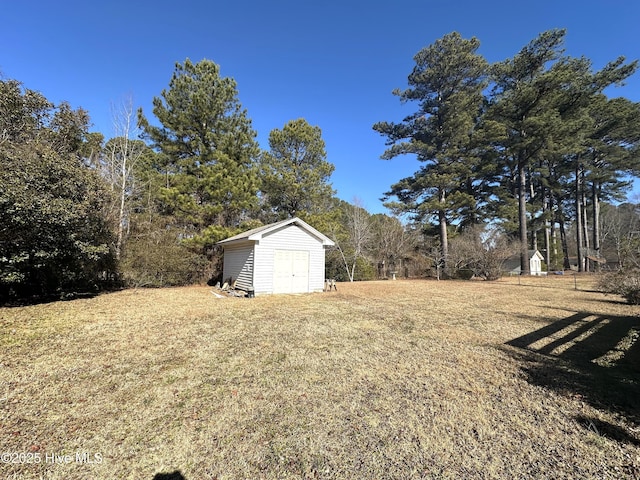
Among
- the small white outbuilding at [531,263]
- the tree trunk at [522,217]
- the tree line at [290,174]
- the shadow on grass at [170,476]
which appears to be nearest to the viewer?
the shadow on grass at [170,476]

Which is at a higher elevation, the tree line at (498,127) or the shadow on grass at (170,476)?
the tree line at (498,127)

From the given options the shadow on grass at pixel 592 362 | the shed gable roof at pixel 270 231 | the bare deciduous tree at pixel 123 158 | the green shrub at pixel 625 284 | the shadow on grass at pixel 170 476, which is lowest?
the shadow on grass at pixel 170 476

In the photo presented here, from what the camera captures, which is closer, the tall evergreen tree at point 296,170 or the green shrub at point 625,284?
the green shrub at point 625,284

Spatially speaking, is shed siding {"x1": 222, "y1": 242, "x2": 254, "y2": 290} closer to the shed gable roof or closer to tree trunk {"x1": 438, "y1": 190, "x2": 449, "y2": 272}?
the shed gable roof

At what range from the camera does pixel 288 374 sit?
12.1 ft

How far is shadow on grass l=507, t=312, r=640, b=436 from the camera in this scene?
291 cm

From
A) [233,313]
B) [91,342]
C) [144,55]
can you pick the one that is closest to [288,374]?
[91,342]

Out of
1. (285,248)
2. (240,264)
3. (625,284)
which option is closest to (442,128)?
(625,284)

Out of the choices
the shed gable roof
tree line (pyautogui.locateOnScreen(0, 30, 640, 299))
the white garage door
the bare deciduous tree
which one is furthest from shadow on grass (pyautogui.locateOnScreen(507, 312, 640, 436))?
the bare deciduous tree

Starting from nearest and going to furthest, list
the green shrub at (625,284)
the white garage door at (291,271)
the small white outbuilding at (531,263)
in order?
the green shrub at (625,284)
the white garage door at (291,271)
the small white outbuilding at (531,263)

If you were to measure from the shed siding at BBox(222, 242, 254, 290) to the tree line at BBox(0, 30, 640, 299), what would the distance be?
4.48 ft

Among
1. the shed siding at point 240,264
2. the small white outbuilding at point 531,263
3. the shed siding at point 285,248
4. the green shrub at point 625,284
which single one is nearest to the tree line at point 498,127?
the small white outbuilding at point 531,263

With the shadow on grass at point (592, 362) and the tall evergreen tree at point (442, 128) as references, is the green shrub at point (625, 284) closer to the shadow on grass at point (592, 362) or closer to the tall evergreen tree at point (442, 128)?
the shadow on grass at point (592, 362)

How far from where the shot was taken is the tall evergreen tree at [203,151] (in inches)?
559
